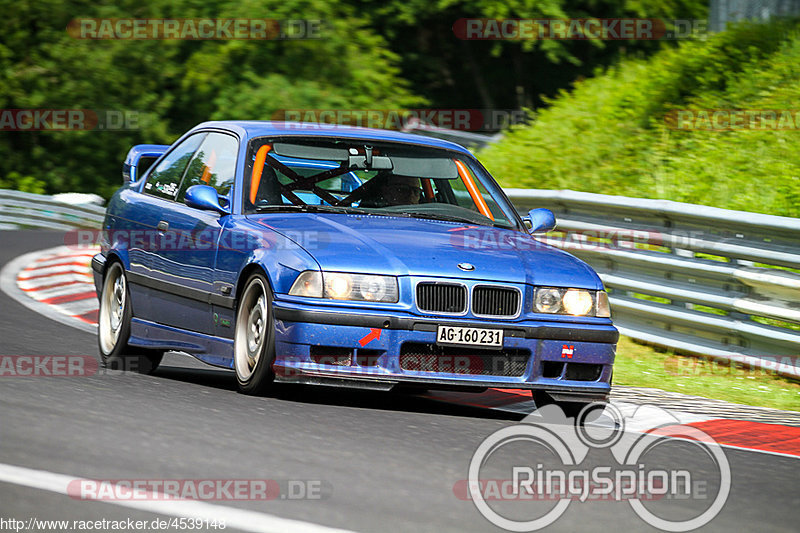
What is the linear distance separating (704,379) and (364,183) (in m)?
3.22

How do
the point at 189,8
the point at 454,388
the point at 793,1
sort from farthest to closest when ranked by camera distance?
1. the point at 189,8
2. the point at 793,1
3. the point at 454,388

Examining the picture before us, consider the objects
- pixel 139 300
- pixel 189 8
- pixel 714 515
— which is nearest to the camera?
pixel 714 515

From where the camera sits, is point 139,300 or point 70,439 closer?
point 70,439

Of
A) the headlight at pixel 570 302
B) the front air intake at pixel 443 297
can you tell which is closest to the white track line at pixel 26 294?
the front air intake at pixel 443 297

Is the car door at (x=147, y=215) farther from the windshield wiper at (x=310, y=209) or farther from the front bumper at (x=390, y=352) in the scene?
the front bumper at (x=390, y=352)

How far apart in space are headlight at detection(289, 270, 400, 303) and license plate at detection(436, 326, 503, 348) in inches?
11.8

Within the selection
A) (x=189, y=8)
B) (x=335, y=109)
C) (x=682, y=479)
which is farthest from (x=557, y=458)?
(x=189, y=8)

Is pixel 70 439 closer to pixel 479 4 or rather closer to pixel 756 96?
pixel 756 96

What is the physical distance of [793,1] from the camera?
17.6 metres

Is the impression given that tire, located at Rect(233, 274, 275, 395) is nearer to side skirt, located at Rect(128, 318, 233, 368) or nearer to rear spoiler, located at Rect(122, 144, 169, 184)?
side skirt, located at Rect(128, 318, 233, 368)

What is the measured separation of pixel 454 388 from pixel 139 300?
8.56 ft

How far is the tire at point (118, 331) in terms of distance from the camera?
8.99m

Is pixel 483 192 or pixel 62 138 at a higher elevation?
pixel 483 192

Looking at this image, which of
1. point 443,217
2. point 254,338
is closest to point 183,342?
point 254,338
